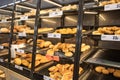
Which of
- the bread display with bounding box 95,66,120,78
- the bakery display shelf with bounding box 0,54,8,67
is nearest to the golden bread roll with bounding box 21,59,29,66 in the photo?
the bakery display shelf with bounding box 0,54,8,67

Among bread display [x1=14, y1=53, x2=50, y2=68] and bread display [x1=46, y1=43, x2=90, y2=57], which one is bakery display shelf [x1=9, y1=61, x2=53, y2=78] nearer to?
bread display [x1=14, y1=53, x2=50, y2=68]

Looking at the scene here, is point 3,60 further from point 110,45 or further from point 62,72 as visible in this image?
point 110,45

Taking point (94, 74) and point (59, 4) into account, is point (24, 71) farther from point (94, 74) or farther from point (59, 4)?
point (59, 4)

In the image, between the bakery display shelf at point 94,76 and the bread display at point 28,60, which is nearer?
the bakery display shelf at point 94,76

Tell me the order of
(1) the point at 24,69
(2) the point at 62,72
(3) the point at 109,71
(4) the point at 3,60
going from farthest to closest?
1. (4) the point at 3,60
2. (1) the point at 24,69
3. (2) the point at 62,72
4. (3) the point at 109,71

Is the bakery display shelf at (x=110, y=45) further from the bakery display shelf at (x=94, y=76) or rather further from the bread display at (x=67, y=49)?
the bakery display shelf at (x=94, y=76)

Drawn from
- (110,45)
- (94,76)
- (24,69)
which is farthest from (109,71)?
(24,69)

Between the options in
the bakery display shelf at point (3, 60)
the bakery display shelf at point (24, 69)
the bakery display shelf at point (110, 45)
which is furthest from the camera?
the bakery display shelf at point (3, 60)

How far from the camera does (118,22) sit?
2189 mm

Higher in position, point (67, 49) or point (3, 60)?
point (67, 49)

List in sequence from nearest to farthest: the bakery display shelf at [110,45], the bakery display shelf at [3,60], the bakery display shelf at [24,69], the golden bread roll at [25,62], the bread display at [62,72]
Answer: the bread display at [62,72] → the bakery display shelf at [110,45] → the bakery display shelf at [24,69] → the golden bread roll at [25,62] → the bakery display shelf at [3,60]

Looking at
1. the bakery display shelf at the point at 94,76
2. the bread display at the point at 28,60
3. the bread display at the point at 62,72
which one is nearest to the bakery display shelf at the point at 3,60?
the bread display at the point at 28,60

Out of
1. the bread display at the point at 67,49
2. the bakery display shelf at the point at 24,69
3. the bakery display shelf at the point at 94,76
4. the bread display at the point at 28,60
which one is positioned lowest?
the bakery display shelf at the point at 24,69

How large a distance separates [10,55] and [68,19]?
1.26 m
